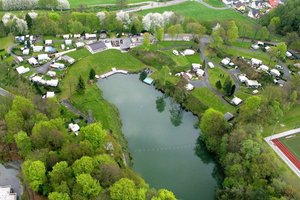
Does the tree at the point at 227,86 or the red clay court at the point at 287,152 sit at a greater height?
the tree at the point at 227,86

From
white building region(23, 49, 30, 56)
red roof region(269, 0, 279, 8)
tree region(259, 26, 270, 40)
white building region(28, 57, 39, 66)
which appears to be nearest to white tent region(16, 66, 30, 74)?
white building region(28, 57, 39, 66)

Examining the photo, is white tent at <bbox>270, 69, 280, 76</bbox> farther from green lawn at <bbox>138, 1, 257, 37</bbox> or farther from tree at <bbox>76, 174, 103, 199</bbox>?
tree at <bbox>76, 174, 103, 199</bbox>

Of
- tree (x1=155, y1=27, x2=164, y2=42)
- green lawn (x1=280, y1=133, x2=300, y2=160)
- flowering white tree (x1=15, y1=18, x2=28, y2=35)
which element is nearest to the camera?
green lawn (x1=280, y1=133, x2=300, y2=160)

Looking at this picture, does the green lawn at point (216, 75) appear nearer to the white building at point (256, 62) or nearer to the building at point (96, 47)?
the white building at point (256, 62)

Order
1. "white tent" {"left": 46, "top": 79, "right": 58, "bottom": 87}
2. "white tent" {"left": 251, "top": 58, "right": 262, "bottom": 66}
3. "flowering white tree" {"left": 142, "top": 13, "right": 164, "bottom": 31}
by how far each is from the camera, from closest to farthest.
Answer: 1. "white tent" {"left": 46, "top": 79, "right": 58, "bottom": 87}
2. "white tent" {"left": 251, "top": 58, "right": 262, "bottom": 66}
3. "flowering white tree" {"left": 142, "top": 13, "right": 164, "bottom": 31}

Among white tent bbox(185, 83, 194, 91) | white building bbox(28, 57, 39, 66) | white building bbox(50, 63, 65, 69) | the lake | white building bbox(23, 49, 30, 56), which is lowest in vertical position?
the lake

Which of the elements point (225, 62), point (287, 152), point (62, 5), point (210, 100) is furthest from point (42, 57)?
point (287, 152)

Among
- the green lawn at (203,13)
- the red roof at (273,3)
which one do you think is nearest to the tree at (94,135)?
the green lawn at (203,13)
